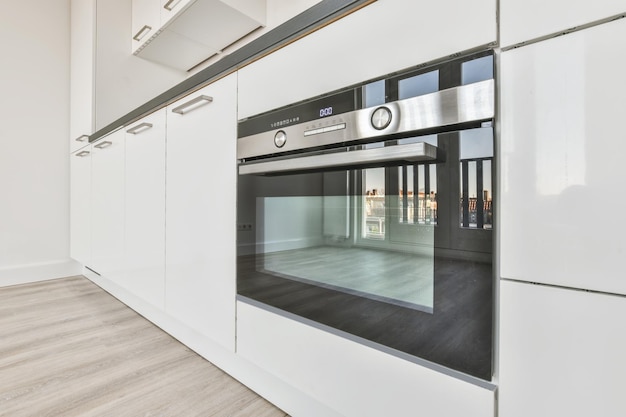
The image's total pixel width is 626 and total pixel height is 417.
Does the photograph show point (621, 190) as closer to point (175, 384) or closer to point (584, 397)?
point (584, 397)

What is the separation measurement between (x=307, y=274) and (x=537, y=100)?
54cm

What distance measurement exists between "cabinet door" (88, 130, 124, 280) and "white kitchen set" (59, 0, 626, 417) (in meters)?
0.68

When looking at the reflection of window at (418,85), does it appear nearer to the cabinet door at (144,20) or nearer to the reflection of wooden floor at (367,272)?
the reflection of wooden floor at (367,272)

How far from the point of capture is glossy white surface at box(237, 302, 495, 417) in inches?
19.9

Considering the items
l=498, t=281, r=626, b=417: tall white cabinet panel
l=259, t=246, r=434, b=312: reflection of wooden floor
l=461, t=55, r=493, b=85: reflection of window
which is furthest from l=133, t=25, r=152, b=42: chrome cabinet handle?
l=498, t=281, r=626, b=417: tall white cabinet panel

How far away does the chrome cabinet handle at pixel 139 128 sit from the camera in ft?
4.33

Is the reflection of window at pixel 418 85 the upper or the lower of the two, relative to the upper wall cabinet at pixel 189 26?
lower

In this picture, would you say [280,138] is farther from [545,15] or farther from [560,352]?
[560,352]

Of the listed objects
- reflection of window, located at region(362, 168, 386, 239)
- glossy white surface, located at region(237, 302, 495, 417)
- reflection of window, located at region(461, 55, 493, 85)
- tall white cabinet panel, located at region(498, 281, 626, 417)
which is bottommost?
glossy white surface, located at region(237, 302, 495, 417)

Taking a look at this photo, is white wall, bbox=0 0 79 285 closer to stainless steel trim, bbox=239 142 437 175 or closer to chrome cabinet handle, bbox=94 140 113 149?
chrome cabinet handle, bbox=94 140 113 149

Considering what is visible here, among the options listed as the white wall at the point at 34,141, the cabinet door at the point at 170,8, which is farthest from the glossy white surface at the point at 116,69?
the white wall at the point at 34,141

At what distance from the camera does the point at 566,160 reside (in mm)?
412

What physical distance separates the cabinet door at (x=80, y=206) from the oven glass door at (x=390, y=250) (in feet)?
5.48

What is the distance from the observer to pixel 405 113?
0.54 m
